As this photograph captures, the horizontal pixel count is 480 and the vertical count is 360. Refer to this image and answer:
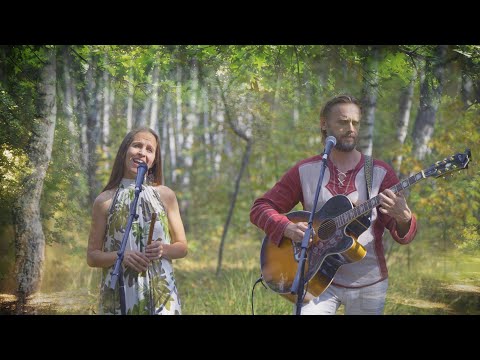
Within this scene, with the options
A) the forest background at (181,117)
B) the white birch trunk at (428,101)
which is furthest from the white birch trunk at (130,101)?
the white birch trunk at (428,101)

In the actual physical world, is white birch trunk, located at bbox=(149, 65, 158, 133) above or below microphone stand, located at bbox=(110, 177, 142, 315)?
above

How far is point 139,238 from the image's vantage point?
4414mm

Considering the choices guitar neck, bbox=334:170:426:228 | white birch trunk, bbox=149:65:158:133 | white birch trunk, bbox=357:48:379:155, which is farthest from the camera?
white birch trunk, bbox=149:65:158:133

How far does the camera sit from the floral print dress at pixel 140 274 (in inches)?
171

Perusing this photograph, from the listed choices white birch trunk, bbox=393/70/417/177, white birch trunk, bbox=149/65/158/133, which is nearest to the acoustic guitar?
white birch trunk, bbox=393/70/417/177

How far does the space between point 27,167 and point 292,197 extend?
1.91 m

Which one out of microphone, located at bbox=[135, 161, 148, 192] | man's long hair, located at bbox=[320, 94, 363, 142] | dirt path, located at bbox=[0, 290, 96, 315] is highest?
man's long hair, located at bbox=[320, 94, 363, 142]

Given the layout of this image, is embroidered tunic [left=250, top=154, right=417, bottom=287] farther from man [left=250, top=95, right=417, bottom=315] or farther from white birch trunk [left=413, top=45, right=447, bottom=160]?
white birch trunk [left=413, top=45, right=447, bottom=160]

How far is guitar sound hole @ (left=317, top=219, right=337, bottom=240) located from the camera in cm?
430

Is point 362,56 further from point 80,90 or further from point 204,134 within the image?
point 80,90

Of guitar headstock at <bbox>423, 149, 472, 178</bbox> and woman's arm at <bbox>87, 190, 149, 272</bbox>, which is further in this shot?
woman's arm at <bbox>87, 190, 149, 272</bbox>

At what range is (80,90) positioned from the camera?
506 centimetres

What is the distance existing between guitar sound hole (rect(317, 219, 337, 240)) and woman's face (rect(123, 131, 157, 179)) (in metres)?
1.14

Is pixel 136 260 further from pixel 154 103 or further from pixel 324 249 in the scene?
pixel 154 103
